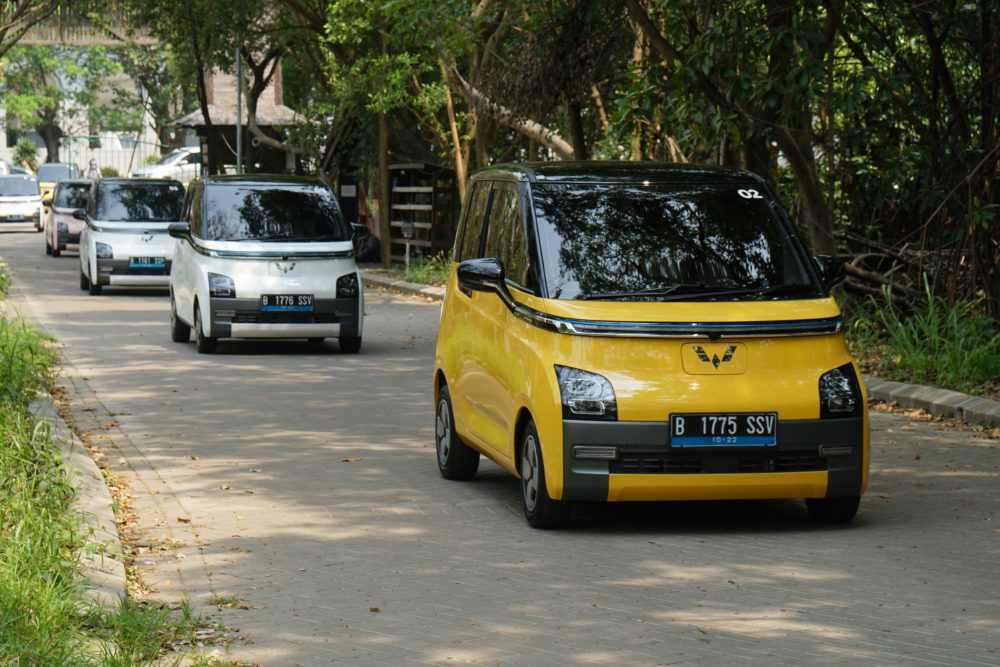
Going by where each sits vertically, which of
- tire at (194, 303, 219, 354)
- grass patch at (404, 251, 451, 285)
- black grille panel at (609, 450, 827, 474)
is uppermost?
black grille panel at (609, 450, 827, 474)

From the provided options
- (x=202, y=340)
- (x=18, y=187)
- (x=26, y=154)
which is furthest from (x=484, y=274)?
(x=26, y=154)

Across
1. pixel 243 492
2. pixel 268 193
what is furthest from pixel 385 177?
pixel 243 492

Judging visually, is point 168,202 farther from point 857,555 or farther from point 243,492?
point 857,555

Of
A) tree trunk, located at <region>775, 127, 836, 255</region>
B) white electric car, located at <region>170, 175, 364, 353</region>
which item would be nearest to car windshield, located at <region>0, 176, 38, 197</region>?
white electric car, located at <region>170, 175, 364, 353</region>

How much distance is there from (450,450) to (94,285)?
18.1 meters

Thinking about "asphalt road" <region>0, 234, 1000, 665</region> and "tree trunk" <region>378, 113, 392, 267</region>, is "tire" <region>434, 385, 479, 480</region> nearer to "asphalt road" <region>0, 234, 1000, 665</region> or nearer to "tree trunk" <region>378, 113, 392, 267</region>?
"asphalt road" <region>0, 234, 1000, 665</region>

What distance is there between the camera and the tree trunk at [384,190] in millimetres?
32750

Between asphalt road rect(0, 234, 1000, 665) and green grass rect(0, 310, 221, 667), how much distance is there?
31cm

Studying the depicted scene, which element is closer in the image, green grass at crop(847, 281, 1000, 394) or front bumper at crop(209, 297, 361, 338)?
green grass at crop(847, 281, 1000, 394)

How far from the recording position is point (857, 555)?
310 inches

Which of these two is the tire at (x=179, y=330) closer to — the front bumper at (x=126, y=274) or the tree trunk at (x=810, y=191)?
the tree trunk at (x=810, y=191)

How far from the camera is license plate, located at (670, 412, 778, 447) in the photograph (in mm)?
8055

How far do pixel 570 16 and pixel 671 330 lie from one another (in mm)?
12820

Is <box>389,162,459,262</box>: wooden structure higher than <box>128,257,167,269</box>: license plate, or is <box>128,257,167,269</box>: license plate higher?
<box>389,162,459,262</box>: wooden structure
